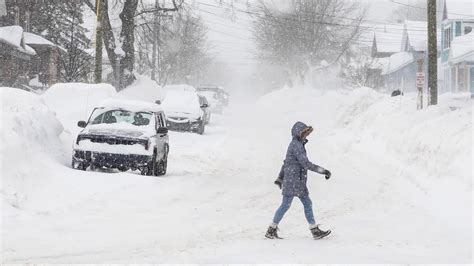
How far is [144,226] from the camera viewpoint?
30.6 feet

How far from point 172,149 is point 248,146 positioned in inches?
113

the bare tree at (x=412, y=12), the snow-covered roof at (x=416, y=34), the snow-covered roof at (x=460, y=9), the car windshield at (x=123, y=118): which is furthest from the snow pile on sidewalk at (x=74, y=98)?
the bare tree at (x=412, y=12)

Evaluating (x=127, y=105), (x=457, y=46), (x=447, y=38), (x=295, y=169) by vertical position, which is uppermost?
(x=447, y=38)

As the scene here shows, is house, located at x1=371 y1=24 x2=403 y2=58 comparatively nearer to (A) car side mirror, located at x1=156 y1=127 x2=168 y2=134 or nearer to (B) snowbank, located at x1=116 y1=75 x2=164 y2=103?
(B) snowbank, located at x1=116 y1=75 x2=164 y2=103

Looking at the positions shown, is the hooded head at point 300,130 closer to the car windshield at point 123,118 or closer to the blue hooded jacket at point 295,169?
the blue hooded jacket at point 295,169

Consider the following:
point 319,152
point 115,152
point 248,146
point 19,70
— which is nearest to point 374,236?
point 115,152

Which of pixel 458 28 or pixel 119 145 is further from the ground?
pixel 458 28

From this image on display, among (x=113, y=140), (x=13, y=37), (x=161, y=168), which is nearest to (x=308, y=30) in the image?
(x=13, y=37)

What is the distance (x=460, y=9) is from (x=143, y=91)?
29411mm

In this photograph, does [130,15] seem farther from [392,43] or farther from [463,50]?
[392,43]

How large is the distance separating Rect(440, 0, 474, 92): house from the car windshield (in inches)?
1257

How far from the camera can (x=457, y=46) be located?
46500mm

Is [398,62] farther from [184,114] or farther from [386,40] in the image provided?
[184,114]

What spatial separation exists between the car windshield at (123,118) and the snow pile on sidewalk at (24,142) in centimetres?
104
